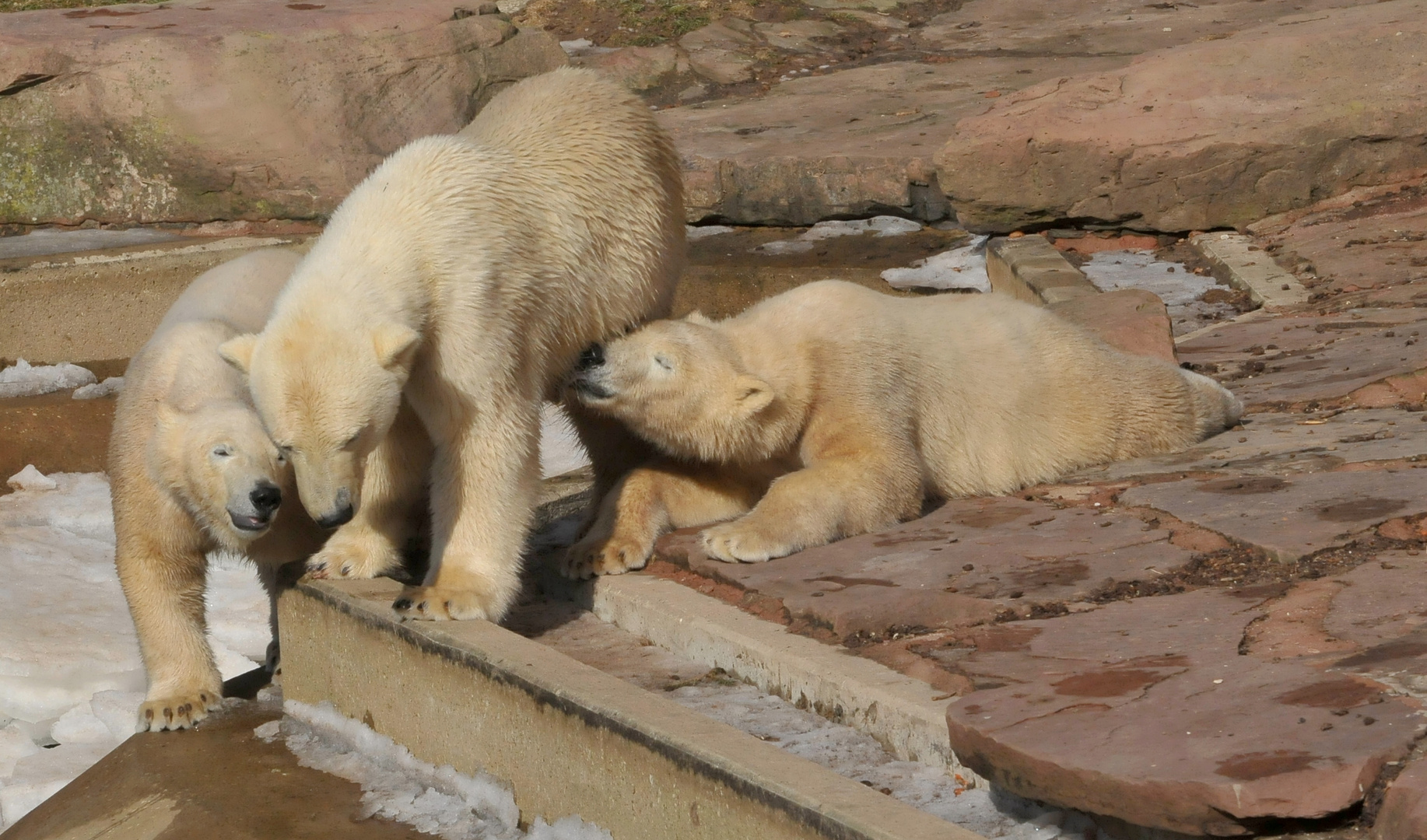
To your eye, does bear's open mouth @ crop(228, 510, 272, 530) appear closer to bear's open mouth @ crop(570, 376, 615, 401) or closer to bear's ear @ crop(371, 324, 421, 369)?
bear's ear @ crop(371, 324, 421, 369)

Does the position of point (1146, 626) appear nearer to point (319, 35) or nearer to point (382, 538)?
point (382, 538)

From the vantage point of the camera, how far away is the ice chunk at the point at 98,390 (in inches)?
290

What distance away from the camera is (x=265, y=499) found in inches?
142

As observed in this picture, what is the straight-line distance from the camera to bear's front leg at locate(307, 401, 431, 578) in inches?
160

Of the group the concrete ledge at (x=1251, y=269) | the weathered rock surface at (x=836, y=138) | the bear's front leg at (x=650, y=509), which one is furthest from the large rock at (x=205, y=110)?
the bear's front leg at (x=650, y=509)

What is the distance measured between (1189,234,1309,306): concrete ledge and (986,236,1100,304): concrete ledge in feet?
2.17

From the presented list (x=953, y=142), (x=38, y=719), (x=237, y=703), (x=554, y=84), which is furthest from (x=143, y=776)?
(x=953, y=142)

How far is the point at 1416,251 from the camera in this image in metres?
6.57

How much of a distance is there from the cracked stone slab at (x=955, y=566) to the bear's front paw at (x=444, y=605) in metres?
0.59

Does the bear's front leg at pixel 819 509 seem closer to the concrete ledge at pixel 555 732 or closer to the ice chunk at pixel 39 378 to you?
the concrete ledge at pixel 555 732

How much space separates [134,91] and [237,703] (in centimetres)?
542

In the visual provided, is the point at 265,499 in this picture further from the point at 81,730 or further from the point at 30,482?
the point at 30,482

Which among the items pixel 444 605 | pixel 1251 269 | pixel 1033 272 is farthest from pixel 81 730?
pixel 1251 269

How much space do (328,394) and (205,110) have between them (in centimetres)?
613
